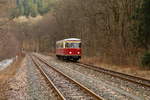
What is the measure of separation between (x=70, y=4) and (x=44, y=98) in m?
34.1

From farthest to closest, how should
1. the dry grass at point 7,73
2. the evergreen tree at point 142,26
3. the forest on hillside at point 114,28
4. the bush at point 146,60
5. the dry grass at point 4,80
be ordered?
→ 1. the forest on hillside at point 114,28
2. the evergreen tree at point 142,26
3. the bush at point 146,60
4. the dry grass at point 7,73
5. the dry grass at point 4,80

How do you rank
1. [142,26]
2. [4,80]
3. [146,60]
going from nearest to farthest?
[4,80]
[146,60]
[142,26]

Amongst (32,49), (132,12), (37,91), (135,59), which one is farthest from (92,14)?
(32,49)

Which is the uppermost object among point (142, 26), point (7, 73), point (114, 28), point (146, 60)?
point (114, 28)

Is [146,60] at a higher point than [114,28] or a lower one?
lower

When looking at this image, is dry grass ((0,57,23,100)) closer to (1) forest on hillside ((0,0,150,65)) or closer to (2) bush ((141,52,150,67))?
(1) forest on hillside ((0,0,150,65))

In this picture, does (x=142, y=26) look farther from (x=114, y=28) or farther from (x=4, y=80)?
(x=4, y=80)

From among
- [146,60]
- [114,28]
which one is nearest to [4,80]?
[146,60]

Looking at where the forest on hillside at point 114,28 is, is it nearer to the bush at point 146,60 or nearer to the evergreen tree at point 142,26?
the evergreen tree at point 142,26

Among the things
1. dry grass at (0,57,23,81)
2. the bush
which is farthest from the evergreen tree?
dry grass at (0,57,23,81)

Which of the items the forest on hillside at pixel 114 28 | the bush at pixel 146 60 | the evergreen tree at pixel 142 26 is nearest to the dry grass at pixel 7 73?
the forest on hillside at pixel 114 28

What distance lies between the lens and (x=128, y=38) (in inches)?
958

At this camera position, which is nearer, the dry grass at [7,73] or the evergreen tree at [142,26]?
the dry grass at [7,73]

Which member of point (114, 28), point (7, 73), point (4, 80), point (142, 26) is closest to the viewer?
point (4, 80)
